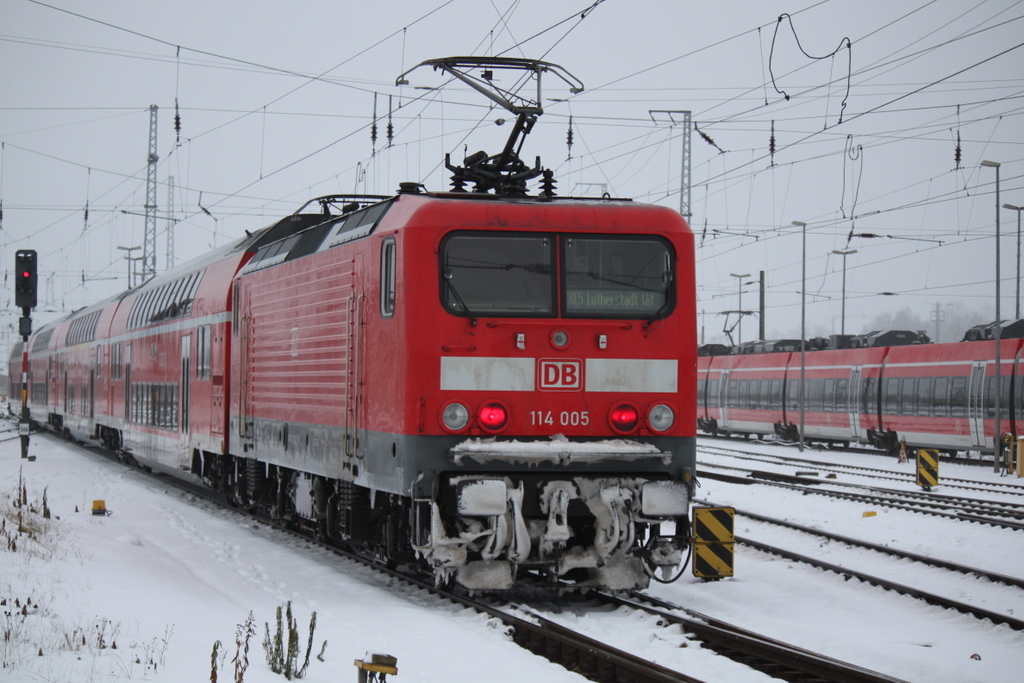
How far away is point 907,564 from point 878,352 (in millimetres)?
22686

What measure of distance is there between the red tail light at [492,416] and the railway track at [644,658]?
1.52m

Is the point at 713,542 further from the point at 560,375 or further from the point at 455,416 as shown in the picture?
the point at 455,416

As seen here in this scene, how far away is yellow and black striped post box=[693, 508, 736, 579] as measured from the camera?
9.40 meters

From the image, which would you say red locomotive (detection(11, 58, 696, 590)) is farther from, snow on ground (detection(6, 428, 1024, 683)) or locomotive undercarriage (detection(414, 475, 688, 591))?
snow on ground (detection(6, 428, 1024, 683))

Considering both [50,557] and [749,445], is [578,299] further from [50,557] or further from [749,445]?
[749,445]

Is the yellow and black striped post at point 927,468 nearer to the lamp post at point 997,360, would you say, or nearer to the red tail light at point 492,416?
the lamp post at point 997,360

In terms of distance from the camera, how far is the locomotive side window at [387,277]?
9.07m

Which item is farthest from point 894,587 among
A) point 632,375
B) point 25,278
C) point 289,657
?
point 25,278

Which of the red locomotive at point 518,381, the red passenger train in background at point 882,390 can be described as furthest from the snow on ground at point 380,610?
the red passenger train in background at point 882,390

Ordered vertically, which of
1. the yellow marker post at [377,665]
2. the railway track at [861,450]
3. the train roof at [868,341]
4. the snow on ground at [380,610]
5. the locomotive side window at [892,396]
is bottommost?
the railway track at [861,450]

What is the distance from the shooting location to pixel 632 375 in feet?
29.6

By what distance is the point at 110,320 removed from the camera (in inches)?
987

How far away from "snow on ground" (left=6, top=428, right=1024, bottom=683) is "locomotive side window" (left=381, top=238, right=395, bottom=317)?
261cm

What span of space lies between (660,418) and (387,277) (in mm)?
2664
